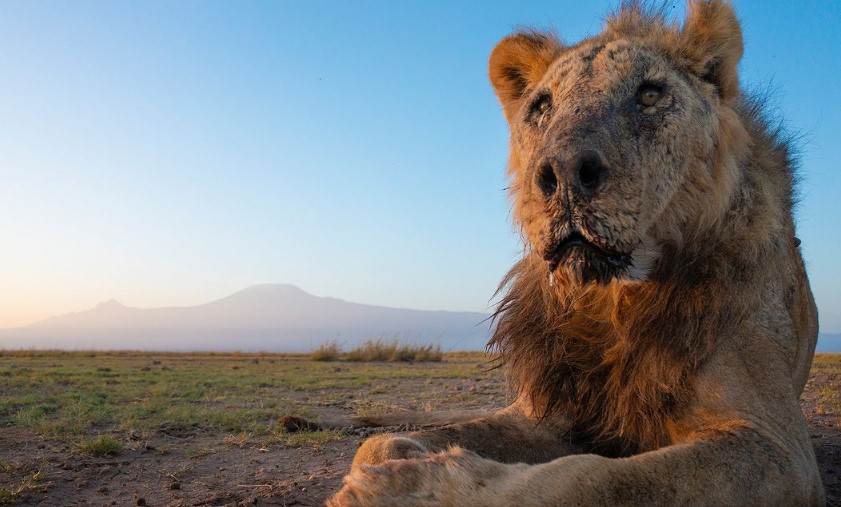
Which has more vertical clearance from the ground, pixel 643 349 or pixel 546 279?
pixel 546 279

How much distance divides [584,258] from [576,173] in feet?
1.13

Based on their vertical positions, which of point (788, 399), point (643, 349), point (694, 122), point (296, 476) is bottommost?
point (296, 476)

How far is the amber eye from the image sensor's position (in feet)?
10.7

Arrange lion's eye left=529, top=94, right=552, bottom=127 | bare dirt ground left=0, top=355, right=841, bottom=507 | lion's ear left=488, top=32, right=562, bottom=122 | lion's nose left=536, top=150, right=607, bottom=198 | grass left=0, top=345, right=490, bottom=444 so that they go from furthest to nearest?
grass left=0, top=345, right=490, bottom=444 → lion's ear left=488, top=32, right=562, bottom=122 → bare dirt ground left=0, top=355, right=841, bottom=507 → lion's eye left=529, top=94, right=552, bottom=127 → lion's nose left=536, top=150, right=607, bottom=198

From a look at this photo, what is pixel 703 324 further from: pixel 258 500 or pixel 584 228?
pixel 258 500

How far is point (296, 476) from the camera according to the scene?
4270mm

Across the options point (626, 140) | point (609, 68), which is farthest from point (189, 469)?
point (609, 68)

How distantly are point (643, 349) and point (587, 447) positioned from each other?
65 centimetres

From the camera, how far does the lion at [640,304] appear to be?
2.40 metres

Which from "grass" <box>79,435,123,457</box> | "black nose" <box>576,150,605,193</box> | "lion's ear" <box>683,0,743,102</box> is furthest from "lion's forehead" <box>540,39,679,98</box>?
"grass" <box>79,435,123,457</box>

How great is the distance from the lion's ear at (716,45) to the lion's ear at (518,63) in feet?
2.59

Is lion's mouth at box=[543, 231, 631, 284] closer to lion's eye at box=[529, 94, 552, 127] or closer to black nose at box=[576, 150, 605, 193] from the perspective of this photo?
black nose at box=[576, 150, 605, 193]

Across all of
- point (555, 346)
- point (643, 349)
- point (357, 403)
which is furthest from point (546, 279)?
point (357, 403)

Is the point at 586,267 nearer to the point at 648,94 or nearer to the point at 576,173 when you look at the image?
the point at 576,173
